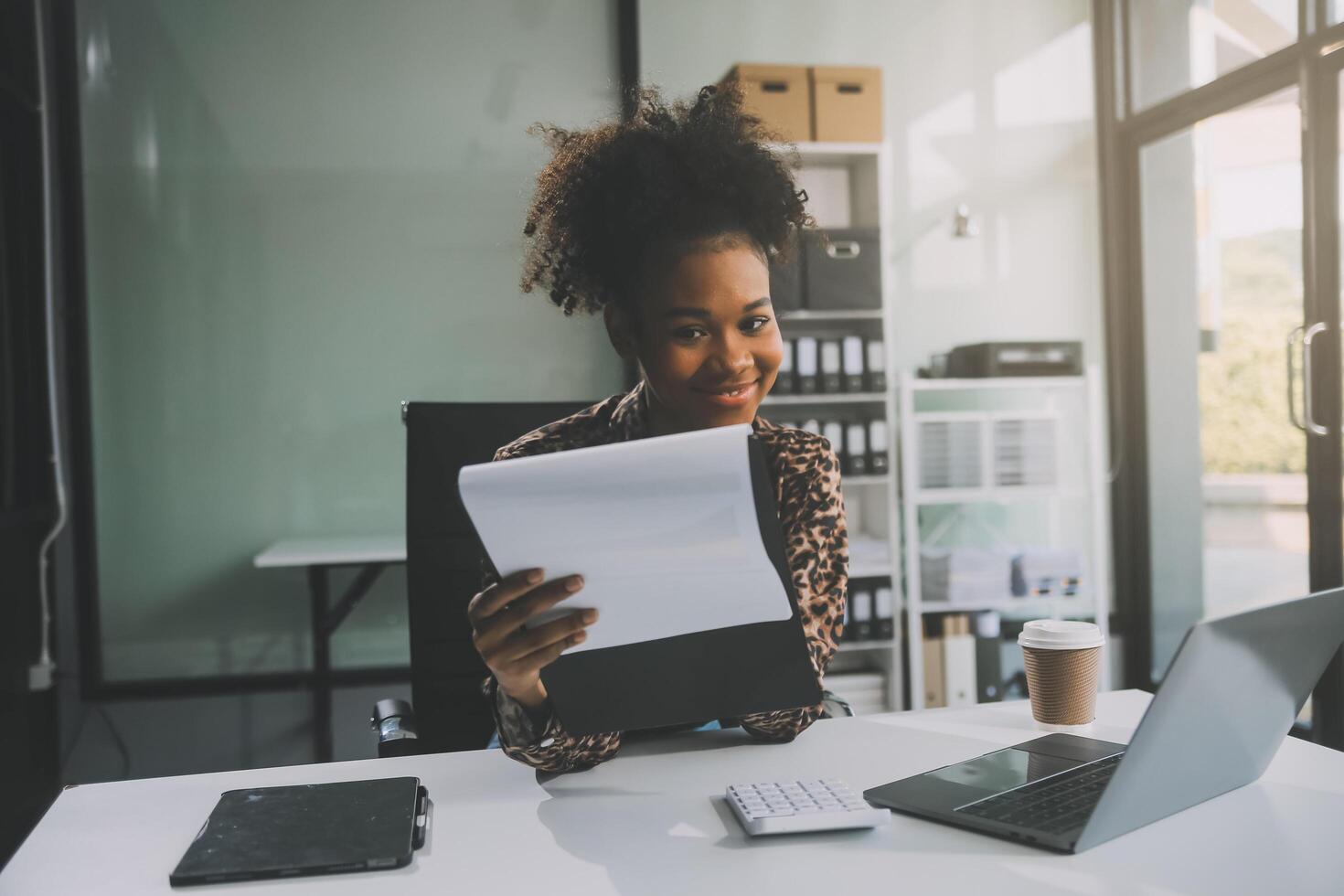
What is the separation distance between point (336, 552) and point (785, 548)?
83.6 inches

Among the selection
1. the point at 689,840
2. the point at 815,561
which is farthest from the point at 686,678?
the point at 815,561

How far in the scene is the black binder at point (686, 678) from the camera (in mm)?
950

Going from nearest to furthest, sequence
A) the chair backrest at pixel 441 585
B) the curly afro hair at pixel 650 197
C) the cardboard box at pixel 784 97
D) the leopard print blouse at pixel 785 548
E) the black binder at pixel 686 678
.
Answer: the black binder at pixel 686 678
the leopard print blouse at pixel 785 548
the curly afro hair at pixel 650 197
the chair backrest at pixel 441 585
the cardboard box at pixel 784 97

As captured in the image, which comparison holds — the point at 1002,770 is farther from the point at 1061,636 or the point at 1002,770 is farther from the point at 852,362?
the point at 852,362

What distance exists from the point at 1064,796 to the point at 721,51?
3094 mm

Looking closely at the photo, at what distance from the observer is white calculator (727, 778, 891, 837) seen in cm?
87

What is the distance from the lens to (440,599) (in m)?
1.60

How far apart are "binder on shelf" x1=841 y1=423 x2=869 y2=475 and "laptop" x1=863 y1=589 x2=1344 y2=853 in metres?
2.22

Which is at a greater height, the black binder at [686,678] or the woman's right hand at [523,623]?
the woman's right hand at [523,623]

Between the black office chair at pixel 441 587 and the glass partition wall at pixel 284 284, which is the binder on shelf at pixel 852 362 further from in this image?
the black office chair at pixel 441 587

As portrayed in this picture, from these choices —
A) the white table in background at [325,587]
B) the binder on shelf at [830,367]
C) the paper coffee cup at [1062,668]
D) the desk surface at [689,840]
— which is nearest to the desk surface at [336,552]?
the white table in background at [325,587]

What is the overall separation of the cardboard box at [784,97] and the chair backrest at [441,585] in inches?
77.1

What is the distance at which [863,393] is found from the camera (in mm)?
3260

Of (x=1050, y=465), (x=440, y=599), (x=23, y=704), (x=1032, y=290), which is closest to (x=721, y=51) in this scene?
(x=1032, y=290)
